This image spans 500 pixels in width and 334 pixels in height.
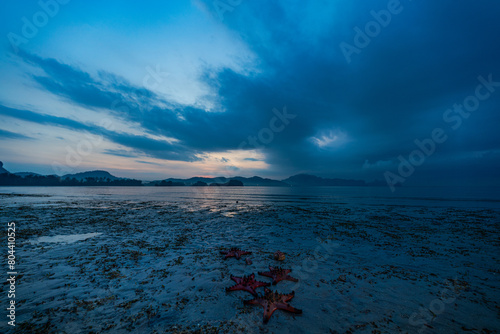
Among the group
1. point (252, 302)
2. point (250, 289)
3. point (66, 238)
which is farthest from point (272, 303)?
point (66, 238)

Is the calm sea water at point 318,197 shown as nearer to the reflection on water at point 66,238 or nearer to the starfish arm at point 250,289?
the reflection on water at point 66,238

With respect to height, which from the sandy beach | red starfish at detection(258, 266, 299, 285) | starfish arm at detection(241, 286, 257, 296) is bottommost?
the sandy beach

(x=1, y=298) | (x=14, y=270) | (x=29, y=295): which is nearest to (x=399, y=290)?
(x=29, y=295)

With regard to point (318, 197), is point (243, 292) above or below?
below

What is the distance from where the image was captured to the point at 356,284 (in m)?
8.10

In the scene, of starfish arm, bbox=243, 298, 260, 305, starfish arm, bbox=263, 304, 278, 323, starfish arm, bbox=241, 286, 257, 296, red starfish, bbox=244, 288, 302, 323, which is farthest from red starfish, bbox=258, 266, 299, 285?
starfish arm, bbox=263, 304, 278, 323

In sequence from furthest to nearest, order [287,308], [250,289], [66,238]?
[66,238], [250,289], [287,308]

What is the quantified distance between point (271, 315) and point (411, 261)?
32.6 ft

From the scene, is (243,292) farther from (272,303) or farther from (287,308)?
(287,308)

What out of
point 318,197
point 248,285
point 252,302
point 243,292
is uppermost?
point 248,285

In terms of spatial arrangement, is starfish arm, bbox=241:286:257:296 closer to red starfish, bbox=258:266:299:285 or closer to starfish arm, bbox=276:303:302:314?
starfish arm, bbox=276:303:302:314

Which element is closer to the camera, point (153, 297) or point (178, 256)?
point (153, 297)

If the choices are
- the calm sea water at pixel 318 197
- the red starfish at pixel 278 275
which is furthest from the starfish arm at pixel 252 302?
the calm sea water at pixel 318 197

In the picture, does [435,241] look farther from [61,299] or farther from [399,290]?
[61,299]
